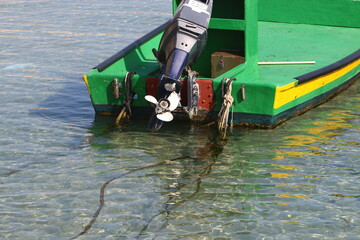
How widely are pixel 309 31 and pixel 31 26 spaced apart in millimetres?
9361

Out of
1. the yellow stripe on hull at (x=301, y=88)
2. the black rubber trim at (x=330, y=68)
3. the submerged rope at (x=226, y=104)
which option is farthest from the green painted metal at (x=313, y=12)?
the submerged rope at (x=226, y=104)

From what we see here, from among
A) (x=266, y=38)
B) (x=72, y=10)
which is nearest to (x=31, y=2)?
(x=72, y=10)

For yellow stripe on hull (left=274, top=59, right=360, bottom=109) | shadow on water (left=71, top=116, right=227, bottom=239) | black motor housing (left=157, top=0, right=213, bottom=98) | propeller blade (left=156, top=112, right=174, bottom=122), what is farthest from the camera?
yellow stripe on hull (left=274, top=59, right=360, bottom=109)

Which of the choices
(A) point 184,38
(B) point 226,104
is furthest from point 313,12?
(A) point 184,38

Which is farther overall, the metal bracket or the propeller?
the metal bracket

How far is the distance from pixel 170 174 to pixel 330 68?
4.06 meters

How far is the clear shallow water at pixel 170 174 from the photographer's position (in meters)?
7.95

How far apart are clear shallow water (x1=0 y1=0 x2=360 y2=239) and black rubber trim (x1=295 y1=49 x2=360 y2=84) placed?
0.73 m

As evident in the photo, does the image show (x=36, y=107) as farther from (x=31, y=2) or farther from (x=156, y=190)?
(x=31, y=2)

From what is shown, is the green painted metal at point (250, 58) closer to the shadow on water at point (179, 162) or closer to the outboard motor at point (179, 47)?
the shadow on water at point (179, 162)

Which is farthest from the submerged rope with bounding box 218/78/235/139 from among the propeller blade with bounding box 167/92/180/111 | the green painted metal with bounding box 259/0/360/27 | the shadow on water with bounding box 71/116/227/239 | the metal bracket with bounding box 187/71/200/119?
the green painted metal with bounding box 259/0/360/27

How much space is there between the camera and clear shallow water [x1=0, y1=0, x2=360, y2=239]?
7953 mm

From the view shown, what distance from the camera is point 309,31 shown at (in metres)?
15.5

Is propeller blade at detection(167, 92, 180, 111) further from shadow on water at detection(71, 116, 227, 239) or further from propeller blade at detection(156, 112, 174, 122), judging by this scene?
shadow on water at detection(71, 116, 227, 239)
